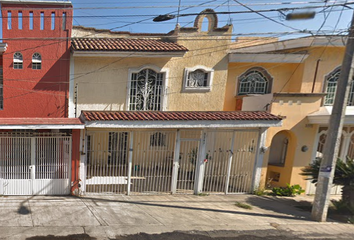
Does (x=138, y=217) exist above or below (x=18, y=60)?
below

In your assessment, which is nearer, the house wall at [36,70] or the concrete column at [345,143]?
the house wall at [36,70]

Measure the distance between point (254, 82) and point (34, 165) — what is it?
350 inches

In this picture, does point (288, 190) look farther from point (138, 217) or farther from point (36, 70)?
point (36, 70)

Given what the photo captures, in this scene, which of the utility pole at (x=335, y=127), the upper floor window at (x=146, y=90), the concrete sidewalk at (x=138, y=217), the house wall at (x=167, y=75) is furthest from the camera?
the upper floor window at (x=146, y=90)

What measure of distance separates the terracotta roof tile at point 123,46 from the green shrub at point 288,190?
20.2ft

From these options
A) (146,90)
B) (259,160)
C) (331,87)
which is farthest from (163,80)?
(331,87)

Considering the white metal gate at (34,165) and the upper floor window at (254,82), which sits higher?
the upper floor window at (254,82)

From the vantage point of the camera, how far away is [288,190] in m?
7.74

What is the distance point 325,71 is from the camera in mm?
8812

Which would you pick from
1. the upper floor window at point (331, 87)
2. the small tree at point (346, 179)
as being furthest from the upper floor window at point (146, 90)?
the upper floor window at point (331, 87)

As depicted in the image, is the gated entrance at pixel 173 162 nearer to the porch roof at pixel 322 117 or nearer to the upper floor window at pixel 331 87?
the porch roof at pixel 322 117

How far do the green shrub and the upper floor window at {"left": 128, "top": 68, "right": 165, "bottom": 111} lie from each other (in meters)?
5.32

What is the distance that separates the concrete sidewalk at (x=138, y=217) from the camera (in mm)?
4566

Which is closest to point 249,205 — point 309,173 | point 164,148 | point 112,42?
point 309,173
